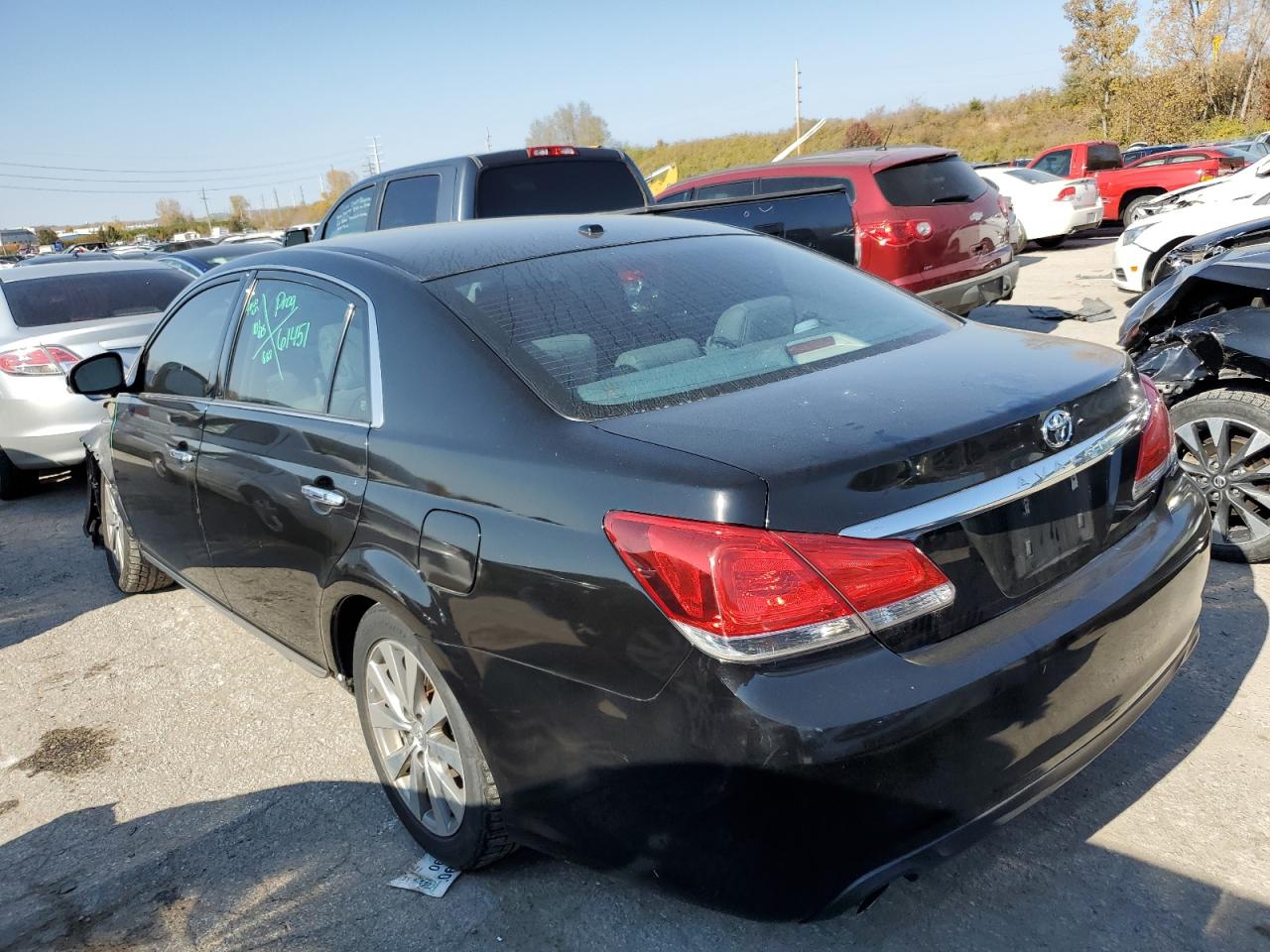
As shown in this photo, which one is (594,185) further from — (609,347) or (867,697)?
(867,697)

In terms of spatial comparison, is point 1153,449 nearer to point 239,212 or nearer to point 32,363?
point 32,363

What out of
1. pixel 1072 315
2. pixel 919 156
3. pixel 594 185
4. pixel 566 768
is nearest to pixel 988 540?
pixel 566 768

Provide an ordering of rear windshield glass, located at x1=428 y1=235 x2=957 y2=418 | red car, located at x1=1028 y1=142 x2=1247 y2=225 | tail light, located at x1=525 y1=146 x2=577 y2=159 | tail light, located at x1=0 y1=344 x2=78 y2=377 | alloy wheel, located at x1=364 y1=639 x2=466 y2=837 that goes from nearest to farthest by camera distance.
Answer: rear windshield glass, located at x1=428 y1=235 x2=957 y2=418
alloy wheel, located at x1=364 y1=639 x2=466 y2=837
tail light, located at x1=0 y1=344 x2=78 y2=377
tail light, located at x1=525 y1=146 x2=577 y2=159
red car, located at x1=1028 y1=142 x2=1247 y2=225

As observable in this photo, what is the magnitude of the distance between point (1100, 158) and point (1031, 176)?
2833mm

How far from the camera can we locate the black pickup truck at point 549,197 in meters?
7.14

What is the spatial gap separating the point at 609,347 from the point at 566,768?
1036mm

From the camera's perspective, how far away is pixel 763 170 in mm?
9250

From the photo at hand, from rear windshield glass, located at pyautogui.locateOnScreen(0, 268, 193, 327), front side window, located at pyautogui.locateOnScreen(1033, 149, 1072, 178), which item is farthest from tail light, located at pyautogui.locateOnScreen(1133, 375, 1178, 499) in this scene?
front side window, located at pyautogui.locateOnScreen(1033, 149, 1072, 178)

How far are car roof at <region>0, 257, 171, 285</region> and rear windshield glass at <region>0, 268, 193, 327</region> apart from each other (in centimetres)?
7

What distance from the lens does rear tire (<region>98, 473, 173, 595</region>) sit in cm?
483

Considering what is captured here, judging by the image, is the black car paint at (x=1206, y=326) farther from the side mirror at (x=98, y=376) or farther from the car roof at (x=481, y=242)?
the side mirror at (x=98, y=376)

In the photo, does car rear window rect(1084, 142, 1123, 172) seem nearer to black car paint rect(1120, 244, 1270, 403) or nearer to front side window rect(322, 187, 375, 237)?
front side window rect(322, 187, 375, 237)

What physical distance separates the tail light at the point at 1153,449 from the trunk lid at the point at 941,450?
0.24ft

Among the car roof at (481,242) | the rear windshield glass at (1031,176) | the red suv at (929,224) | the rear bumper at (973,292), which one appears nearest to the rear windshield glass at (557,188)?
the red suv at (929,224)
